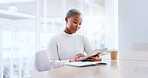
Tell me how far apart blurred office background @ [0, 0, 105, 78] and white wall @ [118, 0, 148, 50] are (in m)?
1.68

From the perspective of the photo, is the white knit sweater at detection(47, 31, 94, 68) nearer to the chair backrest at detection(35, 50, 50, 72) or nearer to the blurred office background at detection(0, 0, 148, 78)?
the chair backrest at detection(35, 50, 50, 72)

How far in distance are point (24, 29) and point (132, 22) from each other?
2.91m

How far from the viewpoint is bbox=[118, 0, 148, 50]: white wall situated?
15.6 feet

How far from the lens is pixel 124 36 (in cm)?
489

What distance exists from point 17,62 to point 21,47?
245 mm

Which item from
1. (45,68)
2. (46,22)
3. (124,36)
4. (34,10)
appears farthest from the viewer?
(124,36)

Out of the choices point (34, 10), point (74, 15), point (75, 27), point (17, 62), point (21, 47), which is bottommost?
point (17, 62)

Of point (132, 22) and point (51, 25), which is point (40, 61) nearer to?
point (51, 25)

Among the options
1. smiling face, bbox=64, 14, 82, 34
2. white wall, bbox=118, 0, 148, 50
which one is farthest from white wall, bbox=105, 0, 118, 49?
smiling face, bbox=64, 14, 82, 34

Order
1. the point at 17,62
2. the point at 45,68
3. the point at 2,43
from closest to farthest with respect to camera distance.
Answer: the point at 45,68
the point at 2,43
the point at 17,62

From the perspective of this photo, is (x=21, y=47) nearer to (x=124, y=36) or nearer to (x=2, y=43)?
(x=2, y=43)

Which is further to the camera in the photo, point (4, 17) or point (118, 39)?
point (118, 39)

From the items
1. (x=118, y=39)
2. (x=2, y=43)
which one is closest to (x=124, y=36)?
(x=118, y=39)

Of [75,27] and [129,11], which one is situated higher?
[129,11]
